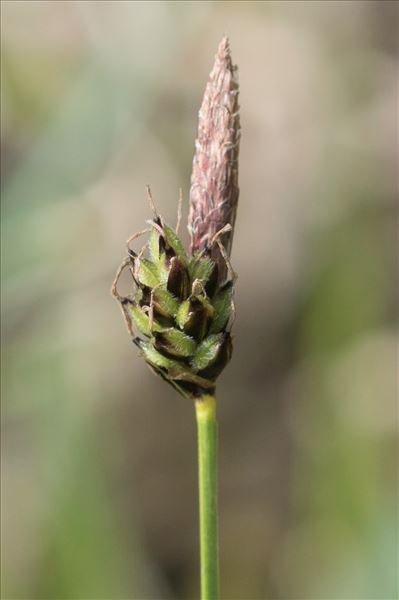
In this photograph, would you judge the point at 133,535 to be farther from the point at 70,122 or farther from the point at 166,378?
the point at 166,378

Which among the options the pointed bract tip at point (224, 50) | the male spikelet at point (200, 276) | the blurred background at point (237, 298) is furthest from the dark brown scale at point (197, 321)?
the blurred background at point (237, 298)

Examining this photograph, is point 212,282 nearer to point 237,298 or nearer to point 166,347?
point 166,347

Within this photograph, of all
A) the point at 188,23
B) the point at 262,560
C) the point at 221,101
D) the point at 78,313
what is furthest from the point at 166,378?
the point at 188,23

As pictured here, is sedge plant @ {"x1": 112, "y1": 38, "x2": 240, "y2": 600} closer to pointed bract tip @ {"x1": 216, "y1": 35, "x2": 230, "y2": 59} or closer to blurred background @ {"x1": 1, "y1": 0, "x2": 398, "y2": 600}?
pointed bract tip @ {"x1": 216, "y1": 35, "x2": 230, "y2": 59}

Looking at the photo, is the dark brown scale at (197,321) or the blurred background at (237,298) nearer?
the dark brown scale at (197,321)

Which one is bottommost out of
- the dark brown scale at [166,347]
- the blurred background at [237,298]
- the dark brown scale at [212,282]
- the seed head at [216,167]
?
the blurred background at [237,298]

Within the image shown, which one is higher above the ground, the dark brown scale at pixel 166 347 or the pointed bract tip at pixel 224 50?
the pointed bract tip at pixel 224 50

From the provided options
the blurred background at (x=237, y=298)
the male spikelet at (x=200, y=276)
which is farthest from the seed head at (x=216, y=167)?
the blurred background at (x=237, y=298)

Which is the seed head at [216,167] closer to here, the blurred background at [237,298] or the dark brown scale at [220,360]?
the dark brown scale at [220,360]
